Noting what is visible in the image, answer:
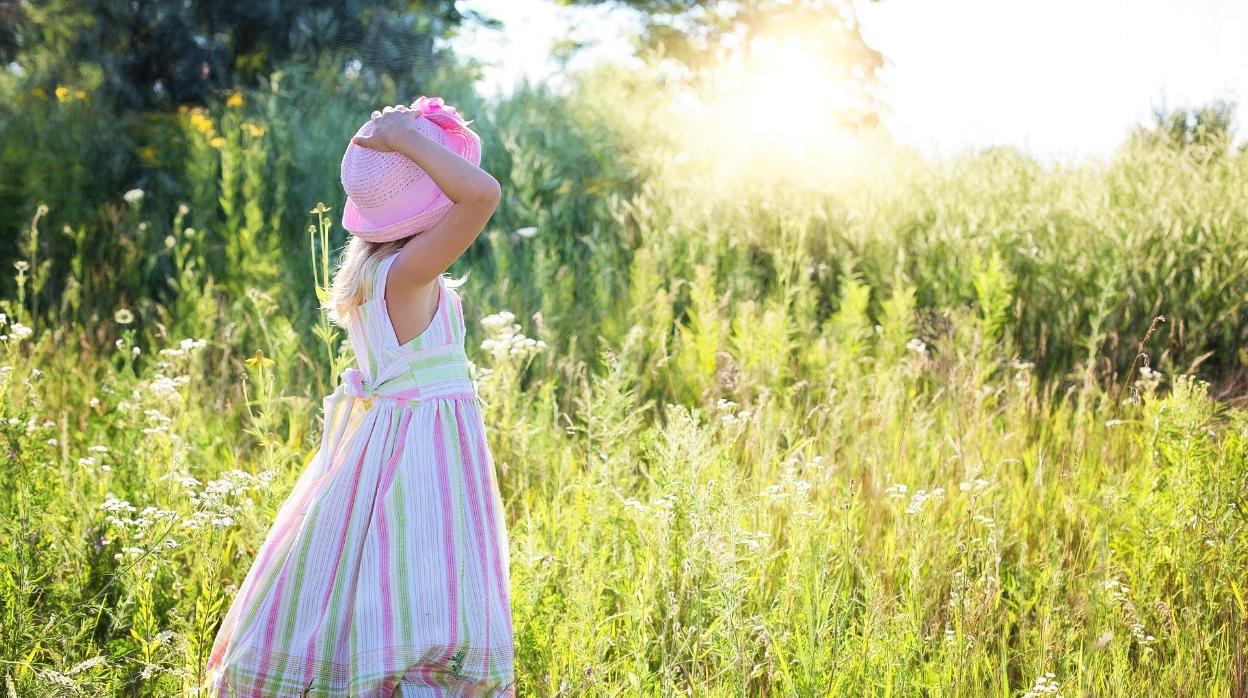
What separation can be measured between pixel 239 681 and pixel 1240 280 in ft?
16.0

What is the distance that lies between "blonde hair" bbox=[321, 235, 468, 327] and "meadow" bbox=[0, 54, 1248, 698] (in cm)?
49

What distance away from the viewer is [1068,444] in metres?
3.82

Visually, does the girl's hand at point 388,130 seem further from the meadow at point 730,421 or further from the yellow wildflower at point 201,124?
the yellow wildflower at point 201,124

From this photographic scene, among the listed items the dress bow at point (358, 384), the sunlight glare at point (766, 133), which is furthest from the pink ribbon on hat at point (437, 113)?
→ the sunlight glare at point (766, 133)

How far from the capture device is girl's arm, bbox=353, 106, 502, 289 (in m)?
2.18

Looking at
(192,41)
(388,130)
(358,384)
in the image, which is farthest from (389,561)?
(192,41)

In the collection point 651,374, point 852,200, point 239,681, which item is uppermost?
point 852,200

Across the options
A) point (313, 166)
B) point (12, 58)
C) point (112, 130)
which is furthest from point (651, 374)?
point (12, 58)

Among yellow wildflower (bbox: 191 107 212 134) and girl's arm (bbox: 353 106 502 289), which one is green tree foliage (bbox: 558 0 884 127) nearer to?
yellow wildflower (bbox: 191 107 212 134)

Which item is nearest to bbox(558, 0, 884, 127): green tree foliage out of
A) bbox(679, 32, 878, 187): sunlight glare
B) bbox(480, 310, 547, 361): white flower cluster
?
bbox(679, 32, 878, 187): sunlight glare

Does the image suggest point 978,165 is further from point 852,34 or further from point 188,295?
point 852,34

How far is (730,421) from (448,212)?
109 cm

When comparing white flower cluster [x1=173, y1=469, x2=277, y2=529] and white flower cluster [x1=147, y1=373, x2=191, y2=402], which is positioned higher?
white flower cluster [x1=147, y1=373, x2=191, y2=402]

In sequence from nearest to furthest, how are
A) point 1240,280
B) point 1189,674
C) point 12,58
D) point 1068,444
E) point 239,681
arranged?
point 239,681, point 1189,674, point 1068,444, point 1240,280, point 12,58
